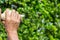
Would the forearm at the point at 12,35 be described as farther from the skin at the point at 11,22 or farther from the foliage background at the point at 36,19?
the foliage background at the point at 36,19

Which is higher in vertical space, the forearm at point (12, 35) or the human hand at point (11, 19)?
the human hand at point (11, 19)

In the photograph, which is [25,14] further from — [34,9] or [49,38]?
[49,38]

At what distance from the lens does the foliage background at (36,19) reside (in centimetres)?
414

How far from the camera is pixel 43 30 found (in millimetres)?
4238

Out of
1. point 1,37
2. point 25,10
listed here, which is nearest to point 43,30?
point 25,10

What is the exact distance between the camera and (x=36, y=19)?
4.29m

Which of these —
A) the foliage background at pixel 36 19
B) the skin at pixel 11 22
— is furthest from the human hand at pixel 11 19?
the foliage background at pixel 36 19

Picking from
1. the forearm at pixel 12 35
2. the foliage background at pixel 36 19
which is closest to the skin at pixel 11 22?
the forearm at pixel 12 35

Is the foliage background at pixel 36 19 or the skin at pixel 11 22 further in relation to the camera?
the foliage background at pixel 36 19

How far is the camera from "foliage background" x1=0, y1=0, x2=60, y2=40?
13.6 feet

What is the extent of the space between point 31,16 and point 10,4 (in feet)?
1.25

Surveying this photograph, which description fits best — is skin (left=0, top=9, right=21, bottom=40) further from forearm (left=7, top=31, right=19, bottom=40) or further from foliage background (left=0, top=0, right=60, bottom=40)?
foliage background (left=0, top=0, right=60, bottom=40)

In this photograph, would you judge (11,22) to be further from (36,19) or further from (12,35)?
(36,19)

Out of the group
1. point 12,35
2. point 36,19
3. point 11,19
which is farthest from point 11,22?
point 36,19
